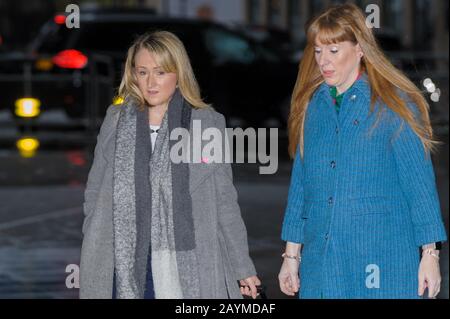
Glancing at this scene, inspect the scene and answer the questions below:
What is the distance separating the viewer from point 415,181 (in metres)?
5.14

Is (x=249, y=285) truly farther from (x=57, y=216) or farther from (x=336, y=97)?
(x=57, y=216)

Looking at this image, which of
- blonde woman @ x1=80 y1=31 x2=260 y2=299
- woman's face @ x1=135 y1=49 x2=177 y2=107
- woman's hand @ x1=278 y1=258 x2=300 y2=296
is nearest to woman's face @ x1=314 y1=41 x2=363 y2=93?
blonde woman @ x1=80 y1=31 x2=260 y2=299

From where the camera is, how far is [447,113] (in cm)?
1636

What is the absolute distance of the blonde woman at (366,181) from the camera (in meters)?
5.14

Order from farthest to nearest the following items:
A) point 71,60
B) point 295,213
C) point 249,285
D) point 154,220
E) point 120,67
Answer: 1. point 71,60
2. point 120,67
3. point 295,213
4. point 249,285
5. point 154,220

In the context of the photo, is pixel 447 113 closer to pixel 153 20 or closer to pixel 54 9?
pixel 153 20

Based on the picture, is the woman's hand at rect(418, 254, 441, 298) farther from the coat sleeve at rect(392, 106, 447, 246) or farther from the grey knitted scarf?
the grey knitted scarf

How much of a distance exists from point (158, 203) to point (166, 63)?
0.50 metres

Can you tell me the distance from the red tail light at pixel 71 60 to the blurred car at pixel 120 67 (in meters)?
0.02

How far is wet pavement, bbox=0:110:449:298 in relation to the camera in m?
10.3

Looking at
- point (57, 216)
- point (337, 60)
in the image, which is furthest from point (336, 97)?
point (57, 216)

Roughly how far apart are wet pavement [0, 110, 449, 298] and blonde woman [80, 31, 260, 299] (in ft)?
14.2

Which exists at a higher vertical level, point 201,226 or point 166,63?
point 166,63
